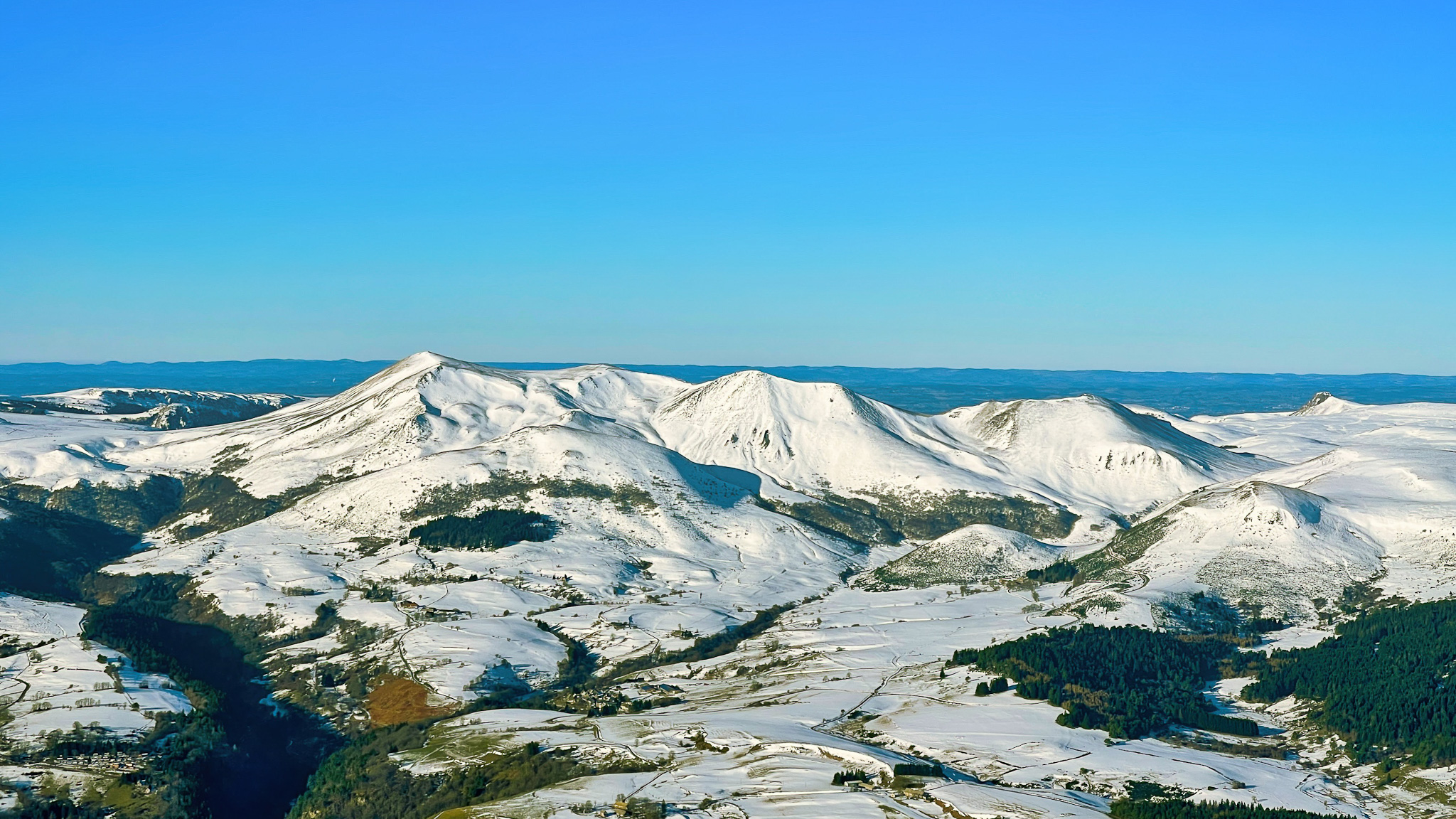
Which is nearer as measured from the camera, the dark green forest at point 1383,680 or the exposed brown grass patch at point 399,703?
the dark green forest at point 1383,680

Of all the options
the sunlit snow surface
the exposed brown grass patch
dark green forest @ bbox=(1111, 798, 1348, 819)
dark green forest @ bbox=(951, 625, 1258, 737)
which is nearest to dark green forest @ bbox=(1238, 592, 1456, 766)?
dark green forest @ bbox=(951, 625, 1258, 737)

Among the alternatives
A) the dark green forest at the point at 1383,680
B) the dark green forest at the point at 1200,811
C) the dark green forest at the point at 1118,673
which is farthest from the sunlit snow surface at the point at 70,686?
the dark green forest at the point at 1383,680

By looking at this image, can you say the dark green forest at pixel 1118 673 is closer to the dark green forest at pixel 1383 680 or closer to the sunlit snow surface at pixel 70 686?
the dark green forest at pixel 1383 680

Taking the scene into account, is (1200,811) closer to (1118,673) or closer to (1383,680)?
(1118,673)

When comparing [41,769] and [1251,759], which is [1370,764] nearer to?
[1251,759]

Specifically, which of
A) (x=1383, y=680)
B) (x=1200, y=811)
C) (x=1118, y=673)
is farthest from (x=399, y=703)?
(x=1383, y=680)

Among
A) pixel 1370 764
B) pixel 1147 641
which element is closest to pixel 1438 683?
pixel 1370 764
